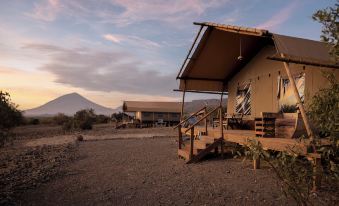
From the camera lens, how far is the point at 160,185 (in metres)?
7.71

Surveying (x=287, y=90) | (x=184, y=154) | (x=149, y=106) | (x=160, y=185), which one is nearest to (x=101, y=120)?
(x=149, y=106)

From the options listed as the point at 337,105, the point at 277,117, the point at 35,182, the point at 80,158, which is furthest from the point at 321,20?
the point at 80,158

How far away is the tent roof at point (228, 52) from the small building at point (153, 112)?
94.4 feet

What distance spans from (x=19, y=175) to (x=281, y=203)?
7.30m

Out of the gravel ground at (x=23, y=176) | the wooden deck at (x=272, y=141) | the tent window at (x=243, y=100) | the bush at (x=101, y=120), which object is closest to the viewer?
the wooden deck at (x=272, y=141)

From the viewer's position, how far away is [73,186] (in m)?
7.75

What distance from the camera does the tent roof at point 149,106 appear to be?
44.9 metres

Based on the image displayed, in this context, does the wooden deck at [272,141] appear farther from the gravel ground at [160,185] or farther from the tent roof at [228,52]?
the tent roof at [228,52]

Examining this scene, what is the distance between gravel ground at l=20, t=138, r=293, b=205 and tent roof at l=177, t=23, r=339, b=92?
10.5 ft

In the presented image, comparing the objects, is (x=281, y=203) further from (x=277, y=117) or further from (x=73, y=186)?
(x=73, y=186)

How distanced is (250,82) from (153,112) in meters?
31.7

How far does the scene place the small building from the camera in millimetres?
44594

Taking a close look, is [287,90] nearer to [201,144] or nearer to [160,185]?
[201,144]

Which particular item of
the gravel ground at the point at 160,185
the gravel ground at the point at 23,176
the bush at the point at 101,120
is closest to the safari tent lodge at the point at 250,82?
the gravel ground at the point at 160,185
